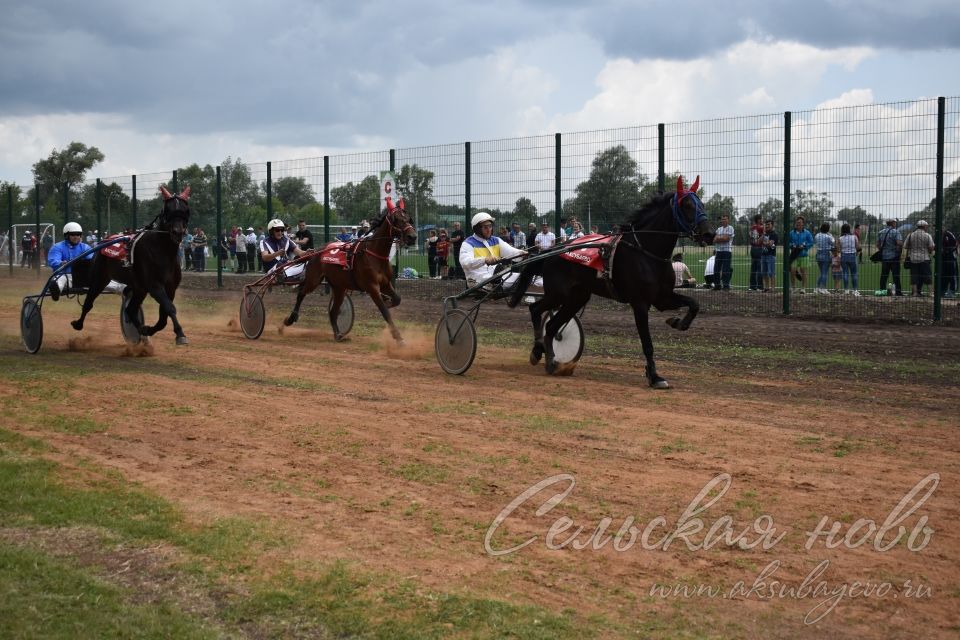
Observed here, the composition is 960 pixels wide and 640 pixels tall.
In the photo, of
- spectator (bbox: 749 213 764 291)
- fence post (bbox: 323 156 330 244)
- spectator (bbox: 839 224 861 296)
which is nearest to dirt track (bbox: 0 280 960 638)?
spectator (bbox: 839 224 861 296)

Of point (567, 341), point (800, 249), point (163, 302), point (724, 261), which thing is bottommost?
point (567, 341)

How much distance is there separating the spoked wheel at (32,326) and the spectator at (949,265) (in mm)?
14215

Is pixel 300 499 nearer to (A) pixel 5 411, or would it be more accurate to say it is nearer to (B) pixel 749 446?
(B) pixel 749 446

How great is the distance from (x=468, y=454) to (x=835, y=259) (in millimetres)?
13064

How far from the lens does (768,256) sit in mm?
19641

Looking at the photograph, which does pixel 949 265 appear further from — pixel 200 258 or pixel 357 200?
pixel 200 258

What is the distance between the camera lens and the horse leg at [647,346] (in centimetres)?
1120

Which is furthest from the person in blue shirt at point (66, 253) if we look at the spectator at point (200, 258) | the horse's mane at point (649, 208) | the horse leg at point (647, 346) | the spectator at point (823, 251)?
the spectator at point (200, 258)

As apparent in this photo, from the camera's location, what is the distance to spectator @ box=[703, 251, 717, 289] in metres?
20.3

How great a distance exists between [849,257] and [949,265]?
1.73m

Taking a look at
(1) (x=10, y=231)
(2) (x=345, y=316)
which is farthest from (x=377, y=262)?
(1) (x=10, y=231)

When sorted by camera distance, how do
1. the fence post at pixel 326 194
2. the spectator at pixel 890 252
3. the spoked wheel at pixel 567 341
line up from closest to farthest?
the spoked wheel at pixel 567 341, the spectator at pixel 890 252, the fence post at pixel 326 194

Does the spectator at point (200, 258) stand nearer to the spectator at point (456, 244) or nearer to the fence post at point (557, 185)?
the spectator at point (456, 244)

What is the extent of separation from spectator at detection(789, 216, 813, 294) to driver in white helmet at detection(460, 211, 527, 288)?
25.0ft
